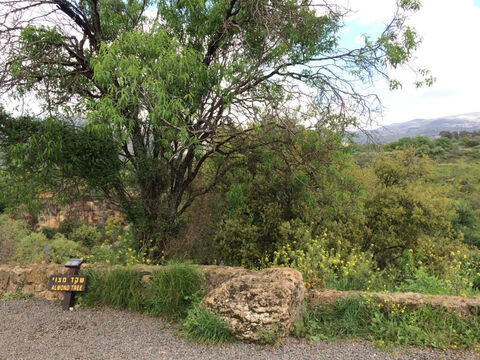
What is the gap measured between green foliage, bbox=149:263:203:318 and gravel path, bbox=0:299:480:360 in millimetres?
180

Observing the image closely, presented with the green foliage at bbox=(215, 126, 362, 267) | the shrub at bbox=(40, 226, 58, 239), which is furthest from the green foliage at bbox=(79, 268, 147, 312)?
the shrub at bbox=(40, 226, 58, 239)

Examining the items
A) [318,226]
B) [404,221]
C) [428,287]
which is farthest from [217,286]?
[404,221]

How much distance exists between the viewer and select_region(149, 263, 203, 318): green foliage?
4.29 m

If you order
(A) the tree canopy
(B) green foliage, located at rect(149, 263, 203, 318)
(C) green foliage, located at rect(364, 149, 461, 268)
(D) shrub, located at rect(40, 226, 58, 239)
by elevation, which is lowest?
(C) green foliage, located at rect(364, 149, 461, 268)

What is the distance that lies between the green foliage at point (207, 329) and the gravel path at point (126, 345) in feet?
0.32

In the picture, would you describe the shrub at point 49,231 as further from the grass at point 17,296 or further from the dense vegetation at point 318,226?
the grass at point 17,296

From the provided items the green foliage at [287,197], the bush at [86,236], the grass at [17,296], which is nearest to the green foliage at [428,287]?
the green foliage at [287,197]

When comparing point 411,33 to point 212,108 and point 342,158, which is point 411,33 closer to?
point 342,158

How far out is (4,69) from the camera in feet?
17.4

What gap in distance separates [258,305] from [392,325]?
4.81ft

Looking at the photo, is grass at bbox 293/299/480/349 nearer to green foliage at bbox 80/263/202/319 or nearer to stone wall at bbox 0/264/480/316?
stone wall at bbox 0/264/480/316

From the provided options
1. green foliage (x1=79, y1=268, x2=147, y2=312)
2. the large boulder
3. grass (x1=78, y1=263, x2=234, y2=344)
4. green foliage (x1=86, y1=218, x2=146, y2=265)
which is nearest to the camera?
the large boulder

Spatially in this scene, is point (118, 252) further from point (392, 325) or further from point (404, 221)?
point (404, 221)

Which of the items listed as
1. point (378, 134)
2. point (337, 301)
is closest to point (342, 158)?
point (378, 134)
